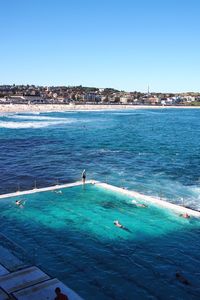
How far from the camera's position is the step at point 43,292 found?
505 inches

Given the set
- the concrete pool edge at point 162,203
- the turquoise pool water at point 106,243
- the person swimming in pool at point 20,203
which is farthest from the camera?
the person swimming in pool at point 20,203

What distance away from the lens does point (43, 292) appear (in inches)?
521

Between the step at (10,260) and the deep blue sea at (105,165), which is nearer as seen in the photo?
the step at (10,260)

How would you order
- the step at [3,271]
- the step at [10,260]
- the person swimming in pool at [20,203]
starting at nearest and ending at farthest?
the step at [3,271] → the step at [10,260] → the person swimming in pool at [20,203]

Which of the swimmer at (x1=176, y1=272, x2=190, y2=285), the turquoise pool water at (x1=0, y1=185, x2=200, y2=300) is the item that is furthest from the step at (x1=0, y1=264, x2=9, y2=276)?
the swimmer at (x1=176, y1=272, x2=190, y2=285)

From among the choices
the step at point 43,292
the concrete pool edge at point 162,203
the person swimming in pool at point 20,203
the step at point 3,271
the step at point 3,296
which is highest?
the step at point 3,296

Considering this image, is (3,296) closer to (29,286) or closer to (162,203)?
(29,286)

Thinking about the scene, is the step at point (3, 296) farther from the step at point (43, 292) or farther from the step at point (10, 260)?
the step at point (10, 260)

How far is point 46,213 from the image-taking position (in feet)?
80.4

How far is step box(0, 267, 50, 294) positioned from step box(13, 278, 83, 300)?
0.98 feet

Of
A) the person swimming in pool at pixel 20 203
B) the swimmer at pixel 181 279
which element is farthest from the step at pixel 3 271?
the person swimming in pool at pixel 20 203

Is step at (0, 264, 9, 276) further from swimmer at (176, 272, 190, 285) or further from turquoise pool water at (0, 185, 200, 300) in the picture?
swimmer at (176, 272, 190, 285)

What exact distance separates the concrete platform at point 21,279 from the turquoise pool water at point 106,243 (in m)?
1.50

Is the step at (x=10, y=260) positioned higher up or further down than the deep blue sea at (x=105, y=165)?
higher up
